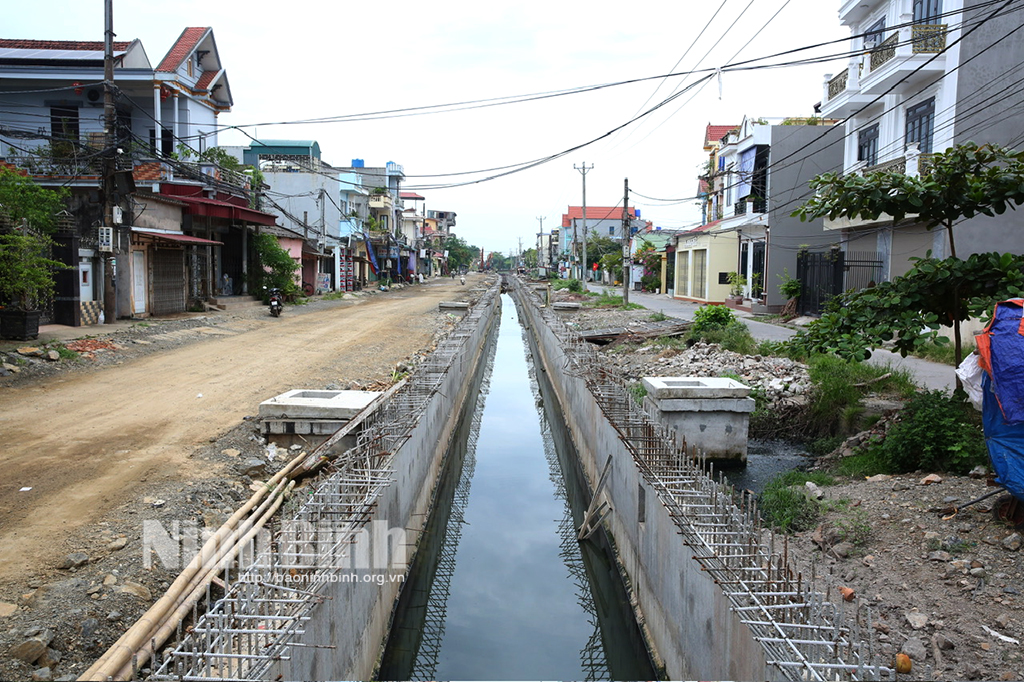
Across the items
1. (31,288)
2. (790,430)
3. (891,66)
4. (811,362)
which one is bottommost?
(790,430)

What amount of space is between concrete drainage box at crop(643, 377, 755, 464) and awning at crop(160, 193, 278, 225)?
21.0 metres

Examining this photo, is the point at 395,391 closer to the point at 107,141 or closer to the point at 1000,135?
the point at 107,141

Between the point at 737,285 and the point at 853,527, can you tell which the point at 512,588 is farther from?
the point at 737,285

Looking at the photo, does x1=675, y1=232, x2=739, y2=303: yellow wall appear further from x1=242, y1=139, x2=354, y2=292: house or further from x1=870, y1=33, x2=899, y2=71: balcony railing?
x1=242, y1=139, x2=354, y2=292: house

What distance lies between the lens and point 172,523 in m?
7.05

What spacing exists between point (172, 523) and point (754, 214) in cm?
3298

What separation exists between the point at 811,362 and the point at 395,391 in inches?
330

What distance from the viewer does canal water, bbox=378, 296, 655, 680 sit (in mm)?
8711

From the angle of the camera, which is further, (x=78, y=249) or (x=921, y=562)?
(x=78, y=249)

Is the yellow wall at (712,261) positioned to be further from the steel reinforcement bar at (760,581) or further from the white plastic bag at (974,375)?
the white plastic bag at (974,375)

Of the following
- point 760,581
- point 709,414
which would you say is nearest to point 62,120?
point 709,414

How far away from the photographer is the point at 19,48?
100 feet

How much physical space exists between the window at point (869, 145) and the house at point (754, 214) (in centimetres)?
121

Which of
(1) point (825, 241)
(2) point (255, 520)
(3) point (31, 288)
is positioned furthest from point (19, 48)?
(1) point (825, 241)
